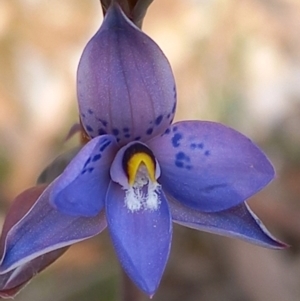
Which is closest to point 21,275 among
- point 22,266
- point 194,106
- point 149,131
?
point 22,266

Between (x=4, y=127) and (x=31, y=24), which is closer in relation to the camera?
(x=4, y=127)

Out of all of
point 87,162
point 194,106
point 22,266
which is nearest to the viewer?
point 87,162

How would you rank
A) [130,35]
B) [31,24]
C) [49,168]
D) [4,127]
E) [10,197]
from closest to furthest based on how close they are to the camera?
[130,35], [49,168], [10,197], [4,127], [31,24]

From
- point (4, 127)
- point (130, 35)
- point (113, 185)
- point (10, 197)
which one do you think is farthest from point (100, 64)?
point (4, 127)

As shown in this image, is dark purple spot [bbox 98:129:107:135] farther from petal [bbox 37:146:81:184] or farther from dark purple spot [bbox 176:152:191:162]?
petal [bbox 37:146:81:184]

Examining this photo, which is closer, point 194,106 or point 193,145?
point 193,145

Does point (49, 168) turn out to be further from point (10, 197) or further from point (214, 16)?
point (214, 16)

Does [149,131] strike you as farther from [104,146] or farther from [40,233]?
[40,233]
